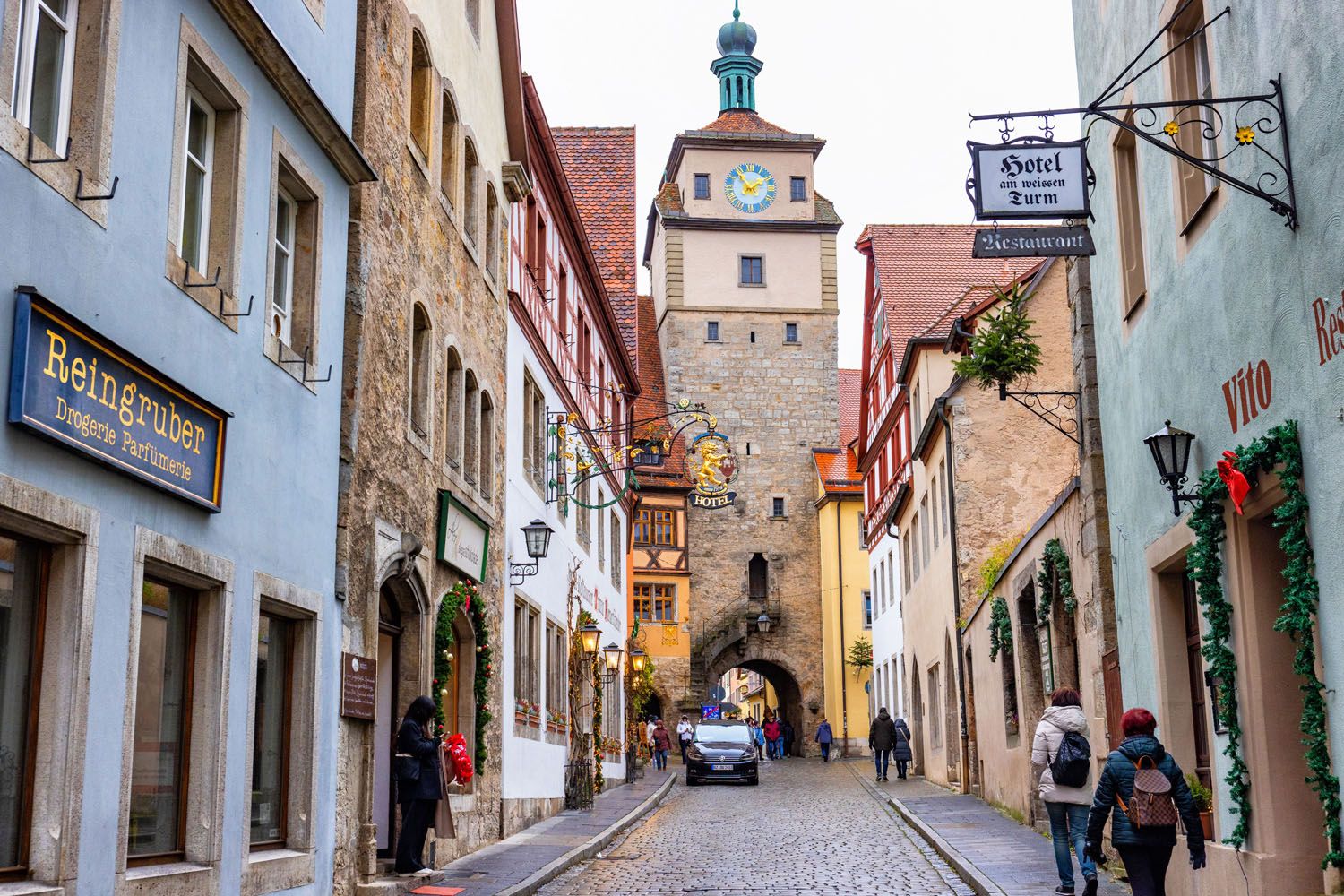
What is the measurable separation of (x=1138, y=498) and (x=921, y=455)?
1920cm

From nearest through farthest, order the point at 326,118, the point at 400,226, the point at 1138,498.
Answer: the point at 326,118 < the point at 1138,498 < the point at 400,226

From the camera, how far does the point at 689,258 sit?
57.7 metres

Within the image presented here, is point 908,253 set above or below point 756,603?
above

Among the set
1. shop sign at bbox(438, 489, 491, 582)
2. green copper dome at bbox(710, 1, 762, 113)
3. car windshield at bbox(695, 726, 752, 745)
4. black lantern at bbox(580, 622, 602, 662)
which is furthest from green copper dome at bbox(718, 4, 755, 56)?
shop sign at bbox(438, 489, 491, 582)

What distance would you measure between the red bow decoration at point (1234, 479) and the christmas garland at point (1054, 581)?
624 centimetres

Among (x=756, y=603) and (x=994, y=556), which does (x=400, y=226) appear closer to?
(x=994, y=556)

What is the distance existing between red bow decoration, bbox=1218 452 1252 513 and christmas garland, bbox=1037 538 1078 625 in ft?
20.5

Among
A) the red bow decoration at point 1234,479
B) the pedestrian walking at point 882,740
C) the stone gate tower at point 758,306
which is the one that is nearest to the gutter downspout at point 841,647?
Result: the stone gate tower at point 758,306

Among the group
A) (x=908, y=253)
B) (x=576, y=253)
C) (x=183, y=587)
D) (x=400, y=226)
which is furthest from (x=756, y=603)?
(x=183, y=587)

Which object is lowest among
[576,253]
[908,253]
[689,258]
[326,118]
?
[326,118]

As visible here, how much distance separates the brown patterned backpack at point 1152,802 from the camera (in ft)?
28.8

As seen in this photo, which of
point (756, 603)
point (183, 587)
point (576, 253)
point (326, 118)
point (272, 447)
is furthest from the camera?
point (756, 603)

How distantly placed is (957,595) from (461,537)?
12.7m

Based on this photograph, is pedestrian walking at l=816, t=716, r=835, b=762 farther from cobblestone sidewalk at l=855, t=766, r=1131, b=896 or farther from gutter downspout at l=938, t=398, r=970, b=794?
gutter downspout at l=938, t=398, r=970, b=794
